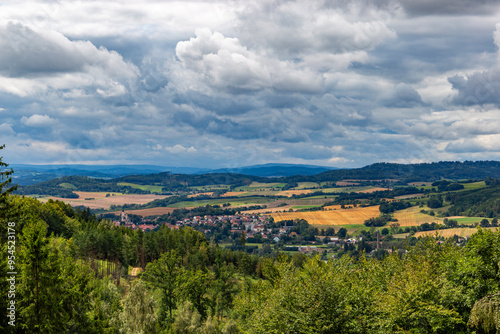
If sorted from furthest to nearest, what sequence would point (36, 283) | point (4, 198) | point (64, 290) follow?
point (4, 198) < point (64, 290) < point (36, 283)

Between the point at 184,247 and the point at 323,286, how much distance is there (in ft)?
316

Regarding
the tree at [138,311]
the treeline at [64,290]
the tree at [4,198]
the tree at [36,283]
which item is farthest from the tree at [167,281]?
the tree at [36,283]

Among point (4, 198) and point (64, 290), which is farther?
point (4, 198)

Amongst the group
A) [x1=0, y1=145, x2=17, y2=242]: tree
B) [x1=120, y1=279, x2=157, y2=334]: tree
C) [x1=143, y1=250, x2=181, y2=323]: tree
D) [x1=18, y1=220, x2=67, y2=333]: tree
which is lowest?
→ [x1=143, y1=250, x2=181, y2=323]: tree

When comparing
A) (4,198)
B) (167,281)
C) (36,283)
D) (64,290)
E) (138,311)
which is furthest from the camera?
(167,281)

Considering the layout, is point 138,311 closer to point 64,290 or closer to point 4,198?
point 64,290

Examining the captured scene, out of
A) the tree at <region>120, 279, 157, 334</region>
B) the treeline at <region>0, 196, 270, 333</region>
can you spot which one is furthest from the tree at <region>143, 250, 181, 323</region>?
the tree at <region>120, 279, 157, 334</region>

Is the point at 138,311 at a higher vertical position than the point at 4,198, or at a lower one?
lower

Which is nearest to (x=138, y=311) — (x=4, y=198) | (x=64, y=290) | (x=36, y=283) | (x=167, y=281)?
(x=64, y=290)

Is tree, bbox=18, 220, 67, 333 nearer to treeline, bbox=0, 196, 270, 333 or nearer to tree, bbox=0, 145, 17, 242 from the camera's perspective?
treeline, bbox=0, 196, 270, 333

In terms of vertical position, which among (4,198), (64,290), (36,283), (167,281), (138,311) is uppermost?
(4,198)

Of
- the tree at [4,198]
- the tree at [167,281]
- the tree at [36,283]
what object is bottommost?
the tree at [167,281]

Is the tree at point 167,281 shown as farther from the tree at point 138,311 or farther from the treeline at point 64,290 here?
the tree at point 138,311

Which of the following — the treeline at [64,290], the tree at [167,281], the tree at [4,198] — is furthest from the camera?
the tree at [167,281]
